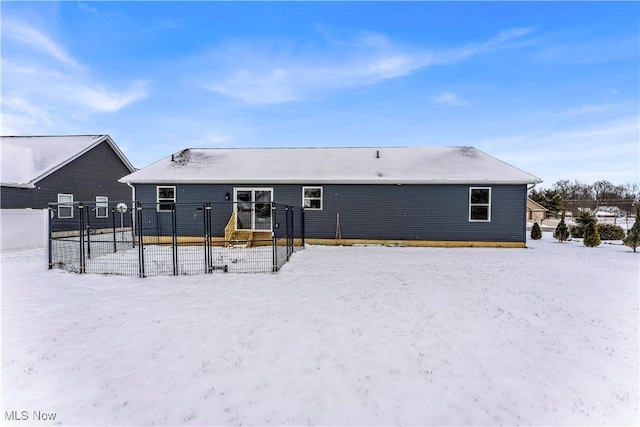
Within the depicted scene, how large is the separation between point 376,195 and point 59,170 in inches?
667

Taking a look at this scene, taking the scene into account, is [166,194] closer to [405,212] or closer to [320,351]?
[405,212]

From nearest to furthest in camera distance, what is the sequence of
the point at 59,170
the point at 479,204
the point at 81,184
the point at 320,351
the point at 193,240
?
the point at 320,351 < the point at 479,204 < the point at 193,240 < the point at 59,170 < the point at 81,184

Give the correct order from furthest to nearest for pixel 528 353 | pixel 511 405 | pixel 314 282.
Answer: pixel 314 282
pixel 528 353
pixel 511 405

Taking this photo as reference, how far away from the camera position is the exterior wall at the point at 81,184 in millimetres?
14227

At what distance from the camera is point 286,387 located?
9.85ft

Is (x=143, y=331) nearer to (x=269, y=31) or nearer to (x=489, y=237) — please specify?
(x=489, y=237)

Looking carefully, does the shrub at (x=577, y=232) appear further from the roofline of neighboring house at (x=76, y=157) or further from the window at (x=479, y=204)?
the roofline of neighboring house at (x=76, y=157)

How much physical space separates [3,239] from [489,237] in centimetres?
1964

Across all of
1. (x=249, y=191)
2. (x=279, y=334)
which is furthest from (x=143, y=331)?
(x=249, y=191)

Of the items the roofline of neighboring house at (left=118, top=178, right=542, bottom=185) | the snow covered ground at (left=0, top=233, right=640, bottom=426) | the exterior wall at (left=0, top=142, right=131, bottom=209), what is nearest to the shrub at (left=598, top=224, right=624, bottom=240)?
the roofline of neighboring house at (left=118, top=178, right=542, bottom=185)

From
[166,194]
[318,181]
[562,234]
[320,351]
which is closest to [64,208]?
[166,194]

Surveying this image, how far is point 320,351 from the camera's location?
3.73 m

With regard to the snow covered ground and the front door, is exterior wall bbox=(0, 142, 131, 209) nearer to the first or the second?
the snow covered ground

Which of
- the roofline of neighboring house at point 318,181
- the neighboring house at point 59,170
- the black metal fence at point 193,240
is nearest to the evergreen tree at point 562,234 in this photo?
the roofline of neighboring house at point 318,181
